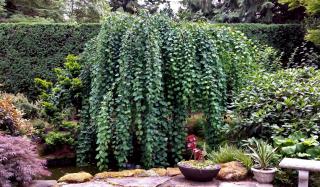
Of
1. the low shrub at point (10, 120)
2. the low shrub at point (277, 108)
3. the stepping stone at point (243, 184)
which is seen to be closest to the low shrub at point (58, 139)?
the low shrub at point (10, 120)

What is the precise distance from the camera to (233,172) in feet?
11.2

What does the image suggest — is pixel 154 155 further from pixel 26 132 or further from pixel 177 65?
pixel 26 132

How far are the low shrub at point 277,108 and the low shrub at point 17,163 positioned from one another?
233 centimetres

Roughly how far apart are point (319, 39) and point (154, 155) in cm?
478

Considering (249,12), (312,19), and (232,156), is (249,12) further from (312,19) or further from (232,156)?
(232,156)

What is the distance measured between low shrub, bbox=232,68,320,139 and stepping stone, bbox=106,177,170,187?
1.25 m

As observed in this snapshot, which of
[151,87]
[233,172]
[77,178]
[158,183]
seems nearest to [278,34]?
[151,87]

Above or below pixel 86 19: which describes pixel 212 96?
below

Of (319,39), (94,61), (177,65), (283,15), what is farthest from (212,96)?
(283,15)

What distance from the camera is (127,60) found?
4.04 m

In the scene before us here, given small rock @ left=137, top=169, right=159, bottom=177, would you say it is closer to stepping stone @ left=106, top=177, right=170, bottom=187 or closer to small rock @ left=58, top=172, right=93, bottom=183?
stepping stone @ left=106, top=177, right=170, bottom=187

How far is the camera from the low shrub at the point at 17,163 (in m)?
3.07

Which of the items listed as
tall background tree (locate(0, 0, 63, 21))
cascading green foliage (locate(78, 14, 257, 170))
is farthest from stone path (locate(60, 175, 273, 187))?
tall background tree (locate(0, 0, 63, 21))

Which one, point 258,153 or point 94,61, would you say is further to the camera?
point 94,61
